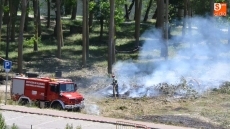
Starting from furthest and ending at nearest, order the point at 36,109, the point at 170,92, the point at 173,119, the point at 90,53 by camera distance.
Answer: the point at 90,53 < the point at 170,92 < the point at 36,109 < the point at 173,119

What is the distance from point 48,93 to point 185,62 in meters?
17.5

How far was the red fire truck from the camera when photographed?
3180cm

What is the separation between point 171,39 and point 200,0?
6034 millimetres

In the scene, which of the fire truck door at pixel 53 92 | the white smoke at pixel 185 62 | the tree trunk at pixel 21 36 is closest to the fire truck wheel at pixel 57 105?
the fire truck door at pixel 53 92

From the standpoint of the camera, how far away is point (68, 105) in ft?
104

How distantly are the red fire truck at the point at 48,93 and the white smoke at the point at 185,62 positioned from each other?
19.8 feet

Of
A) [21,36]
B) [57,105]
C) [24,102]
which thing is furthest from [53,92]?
[21,36]

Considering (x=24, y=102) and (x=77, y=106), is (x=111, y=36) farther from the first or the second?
(x=77, y=106)

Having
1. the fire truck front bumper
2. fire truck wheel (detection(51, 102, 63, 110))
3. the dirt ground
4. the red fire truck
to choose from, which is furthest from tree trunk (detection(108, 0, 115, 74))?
fire truck wheel (detection(51, 102, 63, 110))

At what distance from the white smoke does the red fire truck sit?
19.8 ft

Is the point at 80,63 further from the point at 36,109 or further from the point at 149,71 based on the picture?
the point at 36,109

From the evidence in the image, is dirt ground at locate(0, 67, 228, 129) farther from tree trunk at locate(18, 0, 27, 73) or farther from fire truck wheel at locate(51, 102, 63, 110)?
tree trunk at locate(18, 0, 27, 73)

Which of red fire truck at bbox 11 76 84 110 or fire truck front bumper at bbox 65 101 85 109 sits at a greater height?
red fire truck at bbox 11 76 84 110

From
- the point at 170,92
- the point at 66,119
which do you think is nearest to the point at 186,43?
the point at 170,92
